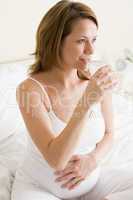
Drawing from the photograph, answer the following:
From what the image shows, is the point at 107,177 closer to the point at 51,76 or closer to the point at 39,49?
the point at 51,76

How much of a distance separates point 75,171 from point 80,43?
42 cm

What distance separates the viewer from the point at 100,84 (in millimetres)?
1019

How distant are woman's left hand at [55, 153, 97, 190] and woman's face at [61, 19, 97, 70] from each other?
314 millimetres

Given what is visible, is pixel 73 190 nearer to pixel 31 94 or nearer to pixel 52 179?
pixel 52 179

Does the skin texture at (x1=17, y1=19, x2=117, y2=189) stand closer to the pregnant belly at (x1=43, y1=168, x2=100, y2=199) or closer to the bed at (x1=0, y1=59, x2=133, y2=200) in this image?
the pregnant belly at (x1=43, y1=168, x2=100, y2=199)

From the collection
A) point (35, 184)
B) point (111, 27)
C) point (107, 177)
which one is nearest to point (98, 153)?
point (107, 177)

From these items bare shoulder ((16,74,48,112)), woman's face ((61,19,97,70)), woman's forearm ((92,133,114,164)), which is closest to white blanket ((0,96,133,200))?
woman's forearm ((92,133,114,164))

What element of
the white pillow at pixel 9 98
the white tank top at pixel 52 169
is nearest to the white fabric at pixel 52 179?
the white tank top at pixel 52 169

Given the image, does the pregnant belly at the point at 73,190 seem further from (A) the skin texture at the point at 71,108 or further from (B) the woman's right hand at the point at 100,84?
(B) the woman's right hand at the point at 100,84

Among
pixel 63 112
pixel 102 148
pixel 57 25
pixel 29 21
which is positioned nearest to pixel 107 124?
pixel 102 148

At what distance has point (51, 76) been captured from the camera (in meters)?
Answer: 1.23

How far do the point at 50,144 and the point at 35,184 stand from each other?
0.23m

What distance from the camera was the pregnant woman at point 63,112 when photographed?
103 centimetres

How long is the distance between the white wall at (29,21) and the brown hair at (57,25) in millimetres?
767
